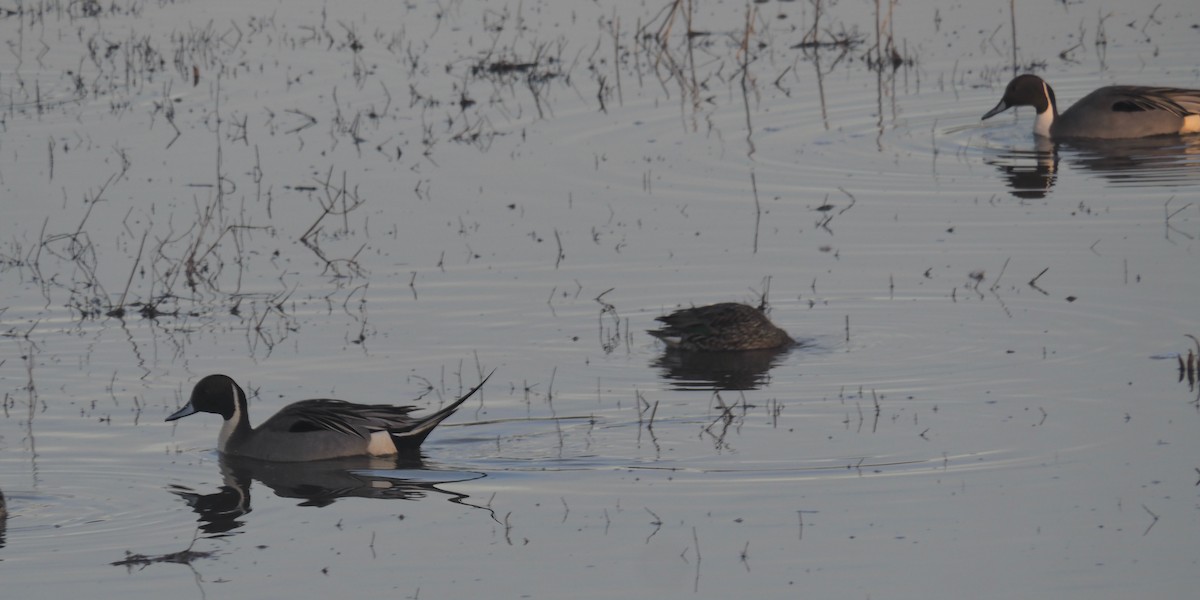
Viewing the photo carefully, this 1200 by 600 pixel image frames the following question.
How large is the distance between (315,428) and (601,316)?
9.10 ft

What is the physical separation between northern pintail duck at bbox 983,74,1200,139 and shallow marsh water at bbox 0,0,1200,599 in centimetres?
43

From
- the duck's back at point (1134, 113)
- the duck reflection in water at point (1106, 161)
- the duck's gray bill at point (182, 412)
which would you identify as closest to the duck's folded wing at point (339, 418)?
the duck's gray bill at point (182, 412)

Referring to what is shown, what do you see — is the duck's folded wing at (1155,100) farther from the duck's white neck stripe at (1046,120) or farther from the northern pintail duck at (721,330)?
the northern pintail duck at (721,330)

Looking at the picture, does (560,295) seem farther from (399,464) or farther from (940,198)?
(940,198)

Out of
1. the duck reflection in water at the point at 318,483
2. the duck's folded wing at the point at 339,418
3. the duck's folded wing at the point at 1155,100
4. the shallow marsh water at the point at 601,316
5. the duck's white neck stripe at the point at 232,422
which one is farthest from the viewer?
the duck's folded wing at the point at 1155,100

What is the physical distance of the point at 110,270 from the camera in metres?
13.6

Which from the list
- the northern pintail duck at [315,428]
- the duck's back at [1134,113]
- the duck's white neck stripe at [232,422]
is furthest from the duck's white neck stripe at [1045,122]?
the duck's white neck stripe at [232,422]

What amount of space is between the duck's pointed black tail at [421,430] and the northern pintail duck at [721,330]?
1.97 metres

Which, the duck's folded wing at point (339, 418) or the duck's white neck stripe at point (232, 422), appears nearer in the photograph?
the duck's folded wing at point (339, 418)

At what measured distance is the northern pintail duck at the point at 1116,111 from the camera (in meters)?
17.9

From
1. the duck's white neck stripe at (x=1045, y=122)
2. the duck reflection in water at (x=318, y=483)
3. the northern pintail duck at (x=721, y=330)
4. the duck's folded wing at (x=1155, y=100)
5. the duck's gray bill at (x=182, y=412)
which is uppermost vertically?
the duck's folded wing at (x=1155, y=100)

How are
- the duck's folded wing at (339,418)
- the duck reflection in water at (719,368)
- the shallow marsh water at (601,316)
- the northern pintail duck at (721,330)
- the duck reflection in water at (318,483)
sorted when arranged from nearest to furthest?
the shallow marsh water at (601,316) → the duck reflection in water at (318,483) → the duck's folded wing at (339,418) → the duck reflection in water at (719,368) → the northern pintail duck at (721,330)

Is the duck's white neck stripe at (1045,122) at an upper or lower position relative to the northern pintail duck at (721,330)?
upper

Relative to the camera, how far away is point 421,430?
9.86 metres
